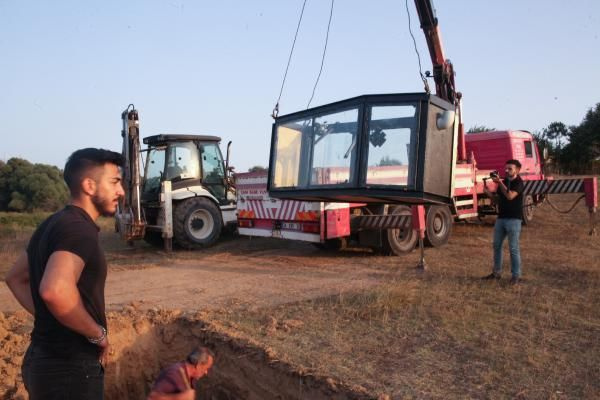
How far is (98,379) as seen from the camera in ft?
7.61

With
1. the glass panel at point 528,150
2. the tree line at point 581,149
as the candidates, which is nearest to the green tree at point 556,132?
the tree line at point 581,149

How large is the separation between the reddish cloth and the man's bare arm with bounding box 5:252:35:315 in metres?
0.72

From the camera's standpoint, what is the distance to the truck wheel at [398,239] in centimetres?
950

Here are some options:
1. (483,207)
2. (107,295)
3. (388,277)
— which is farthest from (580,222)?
(107,295)

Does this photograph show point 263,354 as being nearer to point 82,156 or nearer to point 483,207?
point 82,156

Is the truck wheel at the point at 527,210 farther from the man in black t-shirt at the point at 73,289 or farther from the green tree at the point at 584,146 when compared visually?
the green tree at the point at 584,146

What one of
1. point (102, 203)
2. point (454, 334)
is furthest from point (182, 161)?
point (102, 203)

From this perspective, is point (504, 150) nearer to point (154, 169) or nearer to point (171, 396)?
point (154, 169)

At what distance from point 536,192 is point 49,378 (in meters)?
9.83

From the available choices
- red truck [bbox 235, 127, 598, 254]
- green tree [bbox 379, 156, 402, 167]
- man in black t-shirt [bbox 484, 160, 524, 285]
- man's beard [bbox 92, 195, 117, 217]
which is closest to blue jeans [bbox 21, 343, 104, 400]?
man's beard [bbox 92, 195, 117, 217]

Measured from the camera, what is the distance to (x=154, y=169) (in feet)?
38.4

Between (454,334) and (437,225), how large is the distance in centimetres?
604

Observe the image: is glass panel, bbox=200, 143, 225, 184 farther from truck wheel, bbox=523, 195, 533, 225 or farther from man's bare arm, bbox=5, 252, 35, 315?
man's bare arm, bbox=5, 252, 35, 315

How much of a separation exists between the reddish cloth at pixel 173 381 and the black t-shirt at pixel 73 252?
0.32m
